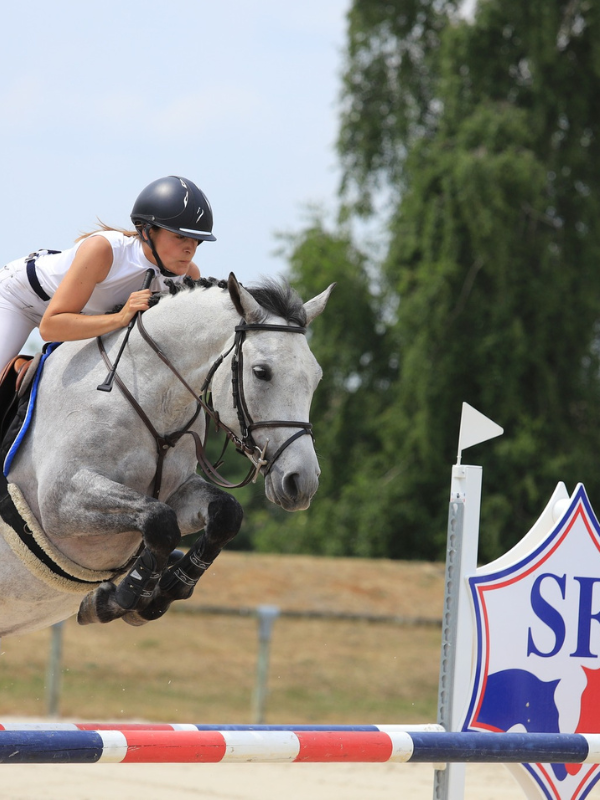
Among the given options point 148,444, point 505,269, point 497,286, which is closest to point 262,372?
point 148,444

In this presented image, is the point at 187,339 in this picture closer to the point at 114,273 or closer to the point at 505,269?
the point at 114,273

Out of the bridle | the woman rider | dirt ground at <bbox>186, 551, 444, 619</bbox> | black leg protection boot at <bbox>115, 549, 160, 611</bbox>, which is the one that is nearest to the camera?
the bridle

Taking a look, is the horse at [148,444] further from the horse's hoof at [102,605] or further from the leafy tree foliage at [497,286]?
the leafy tree foliage at [497,286]

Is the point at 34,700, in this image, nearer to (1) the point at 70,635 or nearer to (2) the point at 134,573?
(1) the point at 70,635

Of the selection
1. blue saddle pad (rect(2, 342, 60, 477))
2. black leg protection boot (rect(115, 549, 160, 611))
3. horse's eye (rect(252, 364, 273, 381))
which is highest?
horse's eye (rect(252, 364, 273, 381))

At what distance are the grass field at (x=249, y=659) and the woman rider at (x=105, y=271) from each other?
5658 millimetres

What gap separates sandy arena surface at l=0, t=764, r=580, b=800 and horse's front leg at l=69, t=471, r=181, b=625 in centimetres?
272

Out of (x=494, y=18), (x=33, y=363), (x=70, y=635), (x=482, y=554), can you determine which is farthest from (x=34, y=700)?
(x=494, y=18)

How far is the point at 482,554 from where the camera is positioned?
54.1ft

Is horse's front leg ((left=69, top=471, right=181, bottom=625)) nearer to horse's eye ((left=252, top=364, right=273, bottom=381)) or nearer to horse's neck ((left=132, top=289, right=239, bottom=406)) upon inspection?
horse's neck ((left=132, top=289, right=239, bottom=406))

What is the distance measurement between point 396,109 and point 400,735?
691 inches

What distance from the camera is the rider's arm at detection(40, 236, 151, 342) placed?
3.56 m

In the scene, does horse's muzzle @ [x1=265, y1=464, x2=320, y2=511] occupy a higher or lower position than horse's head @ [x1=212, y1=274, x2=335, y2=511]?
lower

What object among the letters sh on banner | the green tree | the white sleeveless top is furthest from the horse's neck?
the green tree
